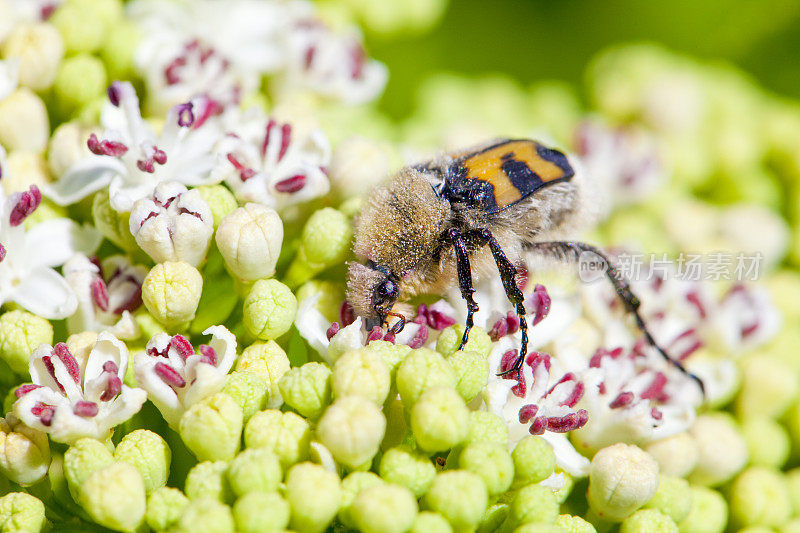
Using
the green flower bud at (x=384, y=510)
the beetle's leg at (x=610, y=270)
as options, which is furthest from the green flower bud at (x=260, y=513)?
the beetle's leg at (x=610, y=270)

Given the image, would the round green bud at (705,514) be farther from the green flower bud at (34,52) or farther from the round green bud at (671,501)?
the green flower bud at (34,52)

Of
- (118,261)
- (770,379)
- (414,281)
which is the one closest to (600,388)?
(414,281)

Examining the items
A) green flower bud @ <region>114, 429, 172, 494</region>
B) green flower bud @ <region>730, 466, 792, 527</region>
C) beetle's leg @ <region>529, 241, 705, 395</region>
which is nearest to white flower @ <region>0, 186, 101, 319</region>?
green flower bud @ <region>114, 429, 172, 494</region>

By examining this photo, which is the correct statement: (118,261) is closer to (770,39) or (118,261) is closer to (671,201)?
(671,201)

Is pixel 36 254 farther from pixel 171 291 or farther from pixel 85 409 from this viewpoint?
pixel 85 409

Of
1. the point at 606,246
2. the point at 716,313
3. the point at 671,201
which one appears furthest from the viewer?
the point at 671,201

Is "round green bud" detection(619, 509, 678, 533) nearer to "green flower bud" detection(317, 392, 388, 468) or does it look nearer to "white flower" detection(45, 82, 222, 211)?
"green flower bud" detection(317, 392, 388, 468)

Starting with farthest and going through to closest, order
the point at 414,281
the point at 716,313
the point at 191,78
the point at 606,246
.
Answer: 1. the point at 606,246
2. the point at 716,313
3. the point at 191,78
4. the point at 414,281
